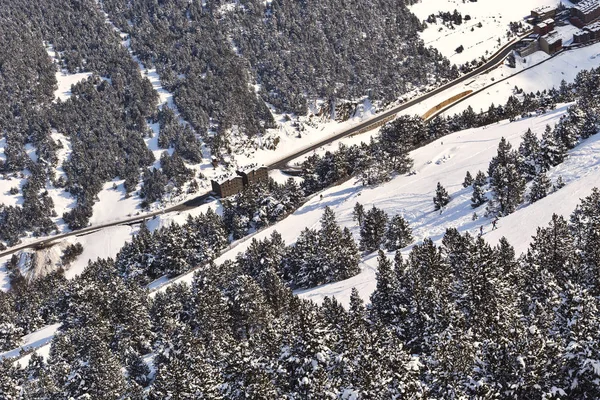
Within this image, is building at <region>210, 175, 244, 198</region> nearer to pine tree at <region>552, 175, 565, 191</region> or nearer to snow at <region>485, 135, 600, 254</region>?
snow at <region>485, 135, 600, 254</region>

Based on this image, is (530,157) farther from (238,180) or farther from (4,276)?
(4,276)

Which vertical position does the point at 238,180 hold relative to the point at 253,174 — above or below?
below

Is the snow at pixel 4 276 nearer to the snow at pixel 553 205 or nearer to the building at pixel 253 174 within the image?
the building at pixel 253 174

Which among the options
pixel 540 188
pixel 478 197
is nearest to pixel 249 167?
pixel 478 197

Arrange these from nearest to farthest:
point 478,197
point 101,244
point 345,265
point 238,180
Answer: point 345,265 < point 478,197 < point 101,244 < point 238,180

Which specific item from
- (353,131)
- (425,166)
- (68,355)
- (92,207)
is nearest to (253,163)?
(353,131)

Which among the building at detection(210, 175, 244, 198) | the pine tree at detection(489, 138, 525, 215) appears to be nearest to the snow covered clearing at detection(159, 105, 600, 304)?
the pine tree at detection(489, 138, 525, 215)

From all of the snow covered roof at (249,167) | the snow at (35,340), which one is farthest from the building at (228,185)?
the snow at (35,340)
